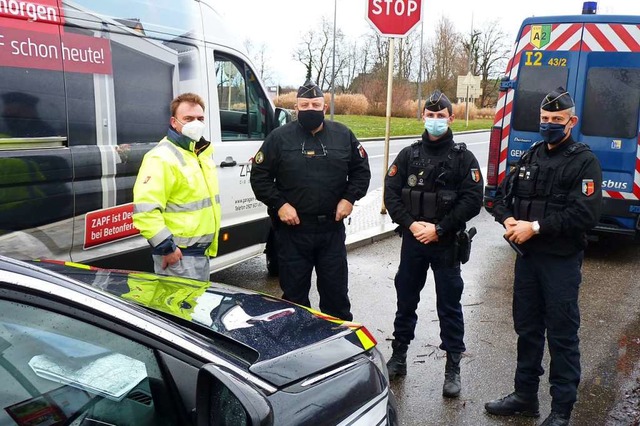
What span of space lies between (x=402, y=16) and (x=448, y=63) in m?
44.3

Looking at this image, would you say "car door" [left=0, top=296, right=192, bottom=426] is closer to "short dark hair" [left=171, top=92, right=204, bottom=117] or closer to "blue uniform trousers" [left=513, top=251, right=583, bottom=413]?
"short dark hair" [left=171, top=92, right=204, bottom=117]

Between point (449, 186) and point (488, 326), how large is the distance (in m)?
1.69

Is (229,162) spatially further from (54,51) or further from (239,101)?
(54,51)

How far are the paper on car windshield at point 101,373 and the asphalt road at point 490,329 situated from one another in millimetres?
2087

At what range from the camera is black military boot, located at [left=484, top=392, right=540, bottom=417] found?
139 inches

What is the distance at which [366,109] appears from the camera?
42781 millimetres

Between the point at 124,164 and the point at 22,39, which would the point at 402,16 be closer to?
the point at 124,164

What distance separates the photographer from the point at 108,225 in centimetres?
414

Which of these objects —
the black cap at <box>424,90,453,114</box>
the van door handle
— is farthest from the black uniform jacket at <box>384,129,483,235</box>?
the van door handle

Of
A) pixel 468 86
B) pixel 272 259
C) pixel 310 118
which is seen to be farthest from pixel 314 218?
pixel 468 86

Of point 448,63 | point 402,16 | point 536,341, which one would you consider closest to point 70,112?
point 536,341

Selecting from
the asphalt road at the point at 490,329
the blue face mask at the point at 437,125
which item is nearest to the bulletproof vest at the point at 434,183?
the blue face mask at the point at 437,125

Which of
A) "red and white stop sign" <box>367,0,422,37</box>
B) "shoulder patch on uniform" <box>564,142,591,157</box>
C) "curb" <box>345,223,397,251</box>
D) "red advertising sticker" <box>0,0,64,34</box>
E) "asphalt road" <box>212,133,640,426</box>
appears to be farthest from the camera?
"red and white stop sign" <box>367,0,422,37</box>

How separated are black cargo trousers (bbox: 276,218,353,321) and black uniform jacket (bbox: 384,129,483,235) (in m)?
0.44
